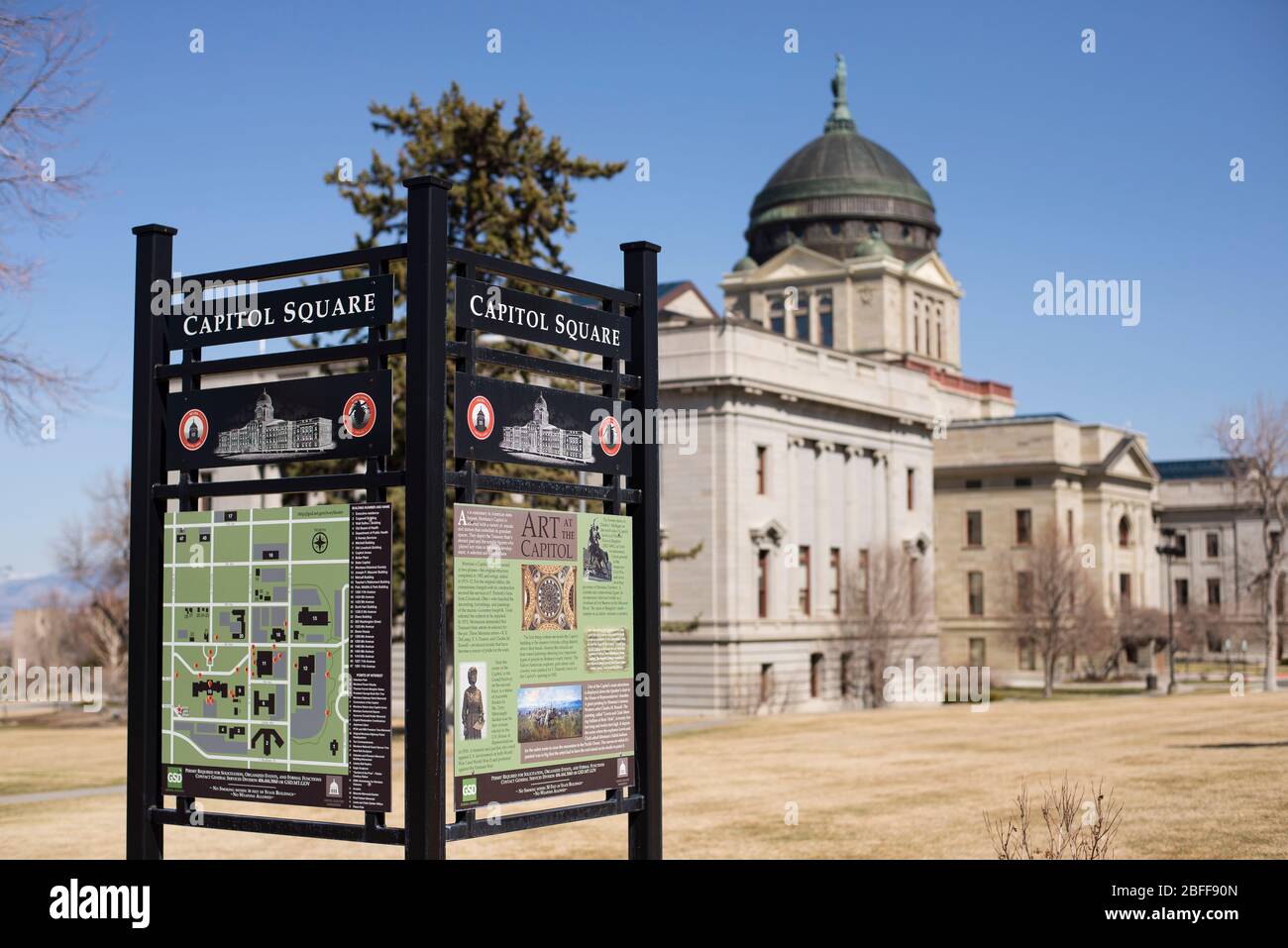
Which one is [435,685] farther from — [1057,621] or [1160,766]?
[1057,621]

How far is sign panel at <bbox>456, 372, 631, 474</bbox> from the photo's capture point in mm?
10914

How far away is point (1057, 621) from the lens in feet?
253

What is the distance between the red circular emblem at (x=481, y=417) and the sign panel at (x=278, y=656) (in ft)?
2.74

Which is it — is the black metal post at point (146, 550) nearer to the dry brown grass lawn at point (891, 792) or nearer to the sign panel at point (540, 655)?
the sign panel at point (540, 655)

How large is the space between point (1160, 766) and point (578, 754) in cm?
1623

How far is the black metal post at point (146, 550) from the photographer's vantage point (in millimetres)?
11789

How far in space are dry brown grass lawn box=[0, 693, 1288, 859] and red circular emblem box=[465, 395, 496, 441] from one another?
9810mm

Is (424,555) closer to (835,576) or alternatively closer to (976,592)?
(835,576)

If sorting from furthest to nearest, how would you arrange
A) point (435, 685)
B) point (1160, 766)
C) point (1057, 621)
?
point (1057, 621)
point (1160, 766)
point (435, 685)

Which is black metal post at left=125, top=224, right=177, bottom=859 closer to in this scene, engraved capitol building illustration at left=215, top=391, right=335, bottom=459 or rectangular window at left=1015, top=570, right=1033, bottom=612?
engraved capitol building illustration at left=215, top=391, right=335, bottom=459

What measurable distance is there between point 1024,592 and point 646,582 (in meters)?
74.0

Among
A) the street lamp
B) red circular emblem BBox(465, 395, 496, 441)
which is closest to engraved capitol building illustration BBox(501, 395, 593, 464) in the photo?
red circular emblem BBox(465, 395, 496, 441)
